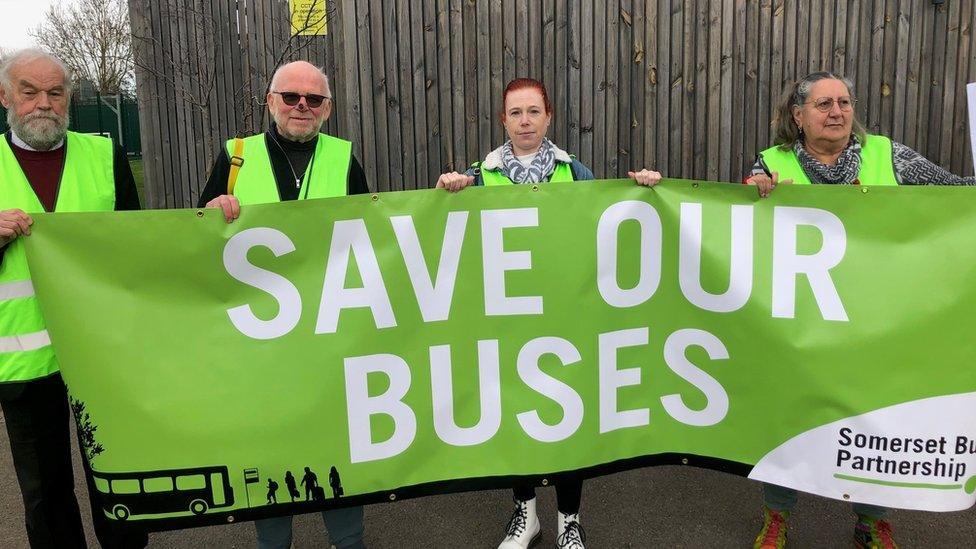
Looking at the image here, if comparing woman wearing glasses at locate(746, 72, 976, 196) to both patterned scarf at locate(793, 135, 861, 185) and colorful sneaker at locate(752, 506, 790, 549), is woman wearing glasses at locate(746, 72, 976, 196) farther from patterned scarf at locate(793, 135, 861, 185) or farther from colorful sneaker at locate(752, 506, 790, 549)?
colorful sneaker at locate(752, 506, 790, 549)

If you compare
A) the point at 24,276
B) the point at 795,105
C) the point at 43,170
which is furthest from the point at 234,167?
the point at 795,105

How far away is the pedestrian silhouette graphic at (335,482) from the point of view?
2258 mm

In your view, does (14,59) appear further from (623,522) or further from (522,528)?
(623,522)

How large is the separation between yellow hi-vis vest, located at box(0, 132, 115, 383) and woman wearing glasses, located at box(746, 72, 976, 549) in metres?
2.45

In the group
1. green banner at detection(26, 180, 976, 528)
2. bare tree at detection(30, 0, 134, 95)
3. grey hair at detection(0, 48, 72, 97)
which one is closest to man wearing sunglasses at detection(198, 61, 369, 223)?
green banner at detection(26, 180, 976, 528)

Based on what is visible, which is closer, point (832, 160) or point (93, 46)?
point (832, 160)

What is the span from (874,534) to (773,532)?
0.38m

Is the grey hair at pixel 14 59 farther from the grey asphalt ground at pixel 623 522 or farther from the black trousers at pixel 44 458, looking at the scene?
the grey asphalt ground at pixel 623 522

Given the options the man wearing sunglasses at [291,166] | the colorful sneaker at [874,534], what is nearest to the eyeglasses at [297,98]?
the man wearing sunglasses at [291,166]

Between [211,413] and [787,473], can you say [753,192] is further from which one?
[211,413]

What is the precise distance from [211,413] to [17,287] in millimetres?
786

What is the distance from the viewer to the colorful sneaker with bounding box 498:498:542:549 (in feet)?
9.25

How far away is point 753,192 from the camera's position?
2371 millimetres

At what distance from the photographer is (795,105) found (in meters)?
2.78
